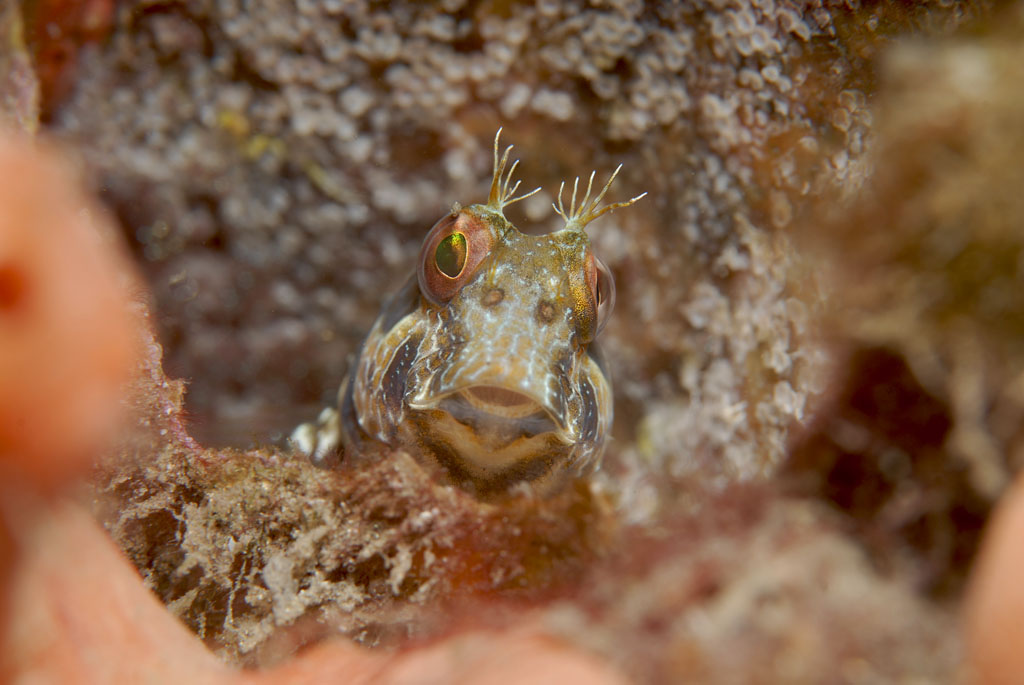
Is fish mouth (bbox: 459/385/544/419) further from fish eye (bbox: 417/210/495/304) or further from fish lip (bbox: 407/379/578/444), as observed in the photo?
fish eye (bbox: 417/210/495/304)

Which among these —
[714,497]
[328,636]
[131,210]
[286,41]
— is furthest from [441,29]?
[328,636]

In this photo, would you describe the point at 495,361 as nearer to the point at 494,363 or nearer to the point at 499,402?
the point at 494,363

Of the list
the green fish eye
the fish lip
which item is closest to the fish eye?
the green fish eye

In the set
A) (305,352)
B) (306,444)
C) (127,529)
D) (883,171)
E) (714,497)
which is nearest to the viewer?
(127,529)

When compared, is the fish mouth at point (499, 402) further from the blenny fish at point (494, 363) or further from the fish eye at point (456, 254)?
the fish eye at point (456, 254)

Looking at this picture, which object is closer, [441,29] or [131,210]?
[441,29]

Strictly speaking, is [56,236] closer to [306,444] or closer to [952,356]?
[306,444]

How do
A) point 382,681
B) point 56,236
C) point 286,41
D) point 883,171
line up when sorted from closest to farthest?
point 56,236 → point 382,681 → point 883,171 → point 286,41
